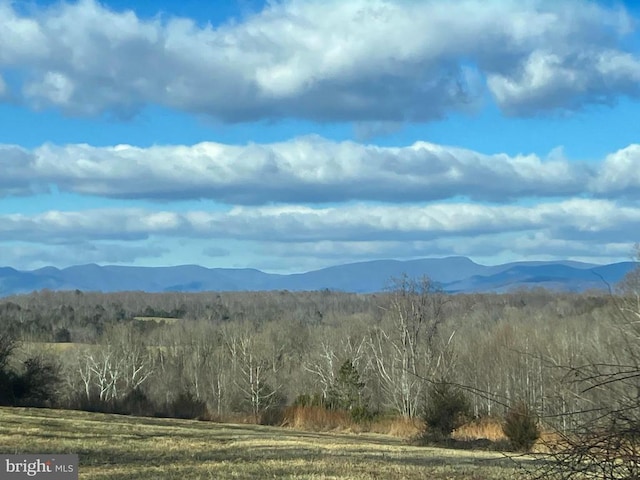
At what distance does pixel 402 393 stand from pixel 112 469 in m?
37.6

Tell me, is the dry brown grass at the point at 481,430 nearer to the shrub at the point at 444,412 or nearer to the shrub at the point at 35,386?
the shrub at the point at 444,412

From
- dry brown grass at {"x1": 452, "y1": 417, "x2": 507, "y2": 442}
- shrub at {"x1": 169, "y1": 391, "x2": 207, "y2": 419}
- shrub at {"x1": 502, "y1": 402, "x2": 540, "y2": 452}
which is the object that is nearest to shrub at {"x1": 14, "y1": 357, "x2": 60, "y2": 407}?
shrub at {"x1": 169, "y1": 391, "x2": 207, "y2": 419}

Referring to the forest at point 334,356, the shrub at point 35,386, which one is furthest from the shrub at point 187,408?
the shrub at point 35,386

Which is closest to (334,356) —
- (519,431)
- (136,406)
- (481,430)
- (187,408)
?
(187,408)

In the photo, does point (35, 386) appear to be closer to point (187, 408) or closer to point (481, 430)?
point (187, 408)

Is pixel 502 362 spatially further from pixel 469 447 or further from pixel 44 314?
pixel 44 314

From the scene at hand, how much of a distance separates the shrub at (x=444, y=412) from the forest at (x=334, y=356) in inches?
8.3

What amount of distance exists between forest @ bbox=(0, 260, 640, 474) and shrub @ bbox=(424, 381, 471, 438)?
0.21m

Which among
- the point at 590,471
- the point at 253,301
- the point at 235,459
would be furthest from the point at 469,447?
the point at 253,301

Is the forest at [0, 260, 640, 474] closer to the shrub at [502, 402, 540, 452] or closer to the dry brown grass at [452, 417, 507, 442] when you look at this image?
the shrub at [502, 402, 540, 452]

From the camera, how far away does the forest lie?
1372 centimetres

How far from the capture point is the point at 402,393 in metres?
48.5

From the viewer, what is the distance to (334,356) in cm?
7800

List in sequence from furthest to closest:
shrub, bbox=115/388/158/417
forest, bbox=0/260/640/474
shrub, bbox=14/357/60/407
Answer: shrub, bbox=14/357/60/407, shrub, bbox=115/388/158/417, forest, bbox=0/260/640/474
